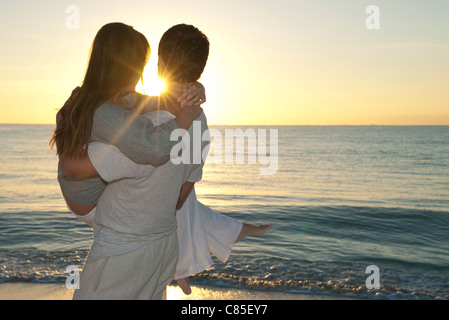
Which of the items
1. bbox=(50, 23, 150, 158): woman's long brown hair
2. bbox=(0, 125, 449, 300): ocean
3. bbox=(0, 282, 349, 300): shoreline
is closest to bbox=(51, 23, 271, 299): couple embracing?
bbox=(50, 23, 150, 158): woman's long brown hair

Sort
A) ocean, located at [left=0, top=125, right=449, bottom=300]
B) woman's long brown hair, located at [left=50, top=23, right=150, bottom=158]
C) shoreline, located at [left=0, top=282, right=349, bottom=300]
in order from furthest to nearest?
ocean, located at [left=0, top=125, right=449, bottom=300]
shoreline, located at [left=0, top=282, right=349, bottom=300]
woman's long brown hair, located at [left=50, top=23, right=150, bottom=158]

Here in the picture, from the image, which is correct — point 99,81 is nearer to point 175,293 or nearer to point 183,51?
point 183,51

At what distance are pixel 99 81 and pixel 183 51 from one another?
0.51m

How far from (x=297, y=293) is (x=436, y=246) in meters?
6.22

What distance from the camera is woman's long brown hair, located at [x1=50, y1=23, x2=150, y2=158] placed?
1728mm

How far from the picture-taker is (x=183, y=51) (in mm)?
2094

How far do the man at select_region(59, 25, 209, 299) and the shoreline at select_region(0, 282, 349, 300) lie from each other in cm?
426

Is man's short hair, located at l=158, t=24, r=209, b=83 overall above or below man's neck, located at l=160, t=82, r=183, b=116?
above

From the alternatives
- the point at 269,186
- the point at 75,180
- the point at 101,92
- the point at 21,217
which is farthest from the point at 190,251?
the point at 269,186

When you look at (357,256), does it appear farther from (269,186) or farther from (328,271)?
(269,186)

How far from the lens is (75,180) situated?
188 centimetres

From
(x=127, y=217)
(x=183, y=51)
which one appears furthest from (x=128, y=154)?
(x=183, y=51)

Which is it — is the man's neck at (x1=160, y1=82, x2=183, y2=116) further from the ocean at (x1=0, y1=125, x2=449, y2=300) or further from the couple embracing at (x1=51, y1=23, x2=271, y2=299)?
the ocean at (x1=0, y1=125, x2=449, y2=300)

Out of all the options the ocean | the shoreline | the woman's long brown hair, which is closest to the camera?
the woman's long brown hair
